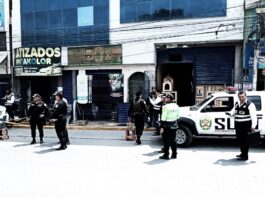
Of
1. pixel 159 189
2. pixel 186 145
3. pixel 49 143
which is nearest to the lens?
pixel 159 189

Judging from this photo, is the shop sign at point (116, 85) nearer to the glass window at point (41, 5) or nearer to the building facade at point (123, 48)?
the building facade at point (123, 48)

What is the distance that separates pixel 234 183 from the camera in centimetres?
617

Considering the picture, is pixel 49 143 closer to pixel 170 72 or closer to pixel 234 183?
pixel 234 183

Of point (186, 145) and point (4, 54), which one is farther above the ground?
point (4, 54)

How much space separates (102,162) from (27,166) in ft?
6.18

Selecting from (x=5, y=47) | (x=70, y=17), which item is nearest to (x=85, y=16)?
(x=70, y=17)

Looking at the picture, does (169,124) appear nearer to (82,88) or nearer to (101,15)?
(82,88)

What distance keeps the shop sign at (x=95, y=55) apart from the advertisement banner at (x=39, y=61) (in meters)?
0.85

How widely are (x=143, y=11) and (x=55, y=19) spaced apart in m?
5.54

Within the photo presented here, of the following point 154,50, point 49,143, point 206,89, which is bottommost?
point 49,143

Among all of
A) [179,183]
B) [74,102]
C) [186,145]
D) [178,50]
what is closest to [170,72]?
[178,50]

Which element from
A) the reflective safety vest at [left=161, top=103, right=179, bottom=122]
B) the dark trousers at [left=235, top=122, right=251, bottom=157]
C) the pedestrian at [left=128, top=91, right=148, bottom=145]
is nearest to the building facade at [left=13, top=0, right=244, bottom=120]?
the pedestrian at [left=128, top=91, right=148, bottom=145]

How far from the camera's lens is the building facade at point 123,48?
16.4 m

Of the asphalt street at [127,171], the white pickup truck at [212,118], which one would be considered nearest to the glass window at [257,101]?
the white pickup truck at [212,118]
